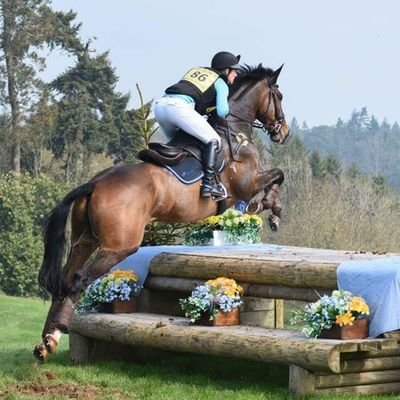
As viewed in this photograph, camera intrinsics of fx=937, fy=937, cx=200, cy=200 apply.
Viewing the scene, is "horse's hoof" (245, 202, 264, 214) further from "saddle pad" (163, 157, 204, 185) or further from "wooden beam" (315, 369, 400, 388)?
"wooden beam" (315, 369, 400, 388)

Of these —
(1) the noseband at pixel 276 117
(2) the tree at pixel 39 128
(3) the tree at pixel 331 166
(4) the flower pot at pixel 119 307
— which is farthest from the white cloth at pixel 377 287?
(3) the tree at pixel 331 166

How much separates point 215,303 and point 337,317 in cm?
124

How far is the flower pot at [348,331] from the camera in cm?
664

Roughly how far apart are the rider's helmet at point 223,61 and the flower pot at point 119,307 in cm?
232

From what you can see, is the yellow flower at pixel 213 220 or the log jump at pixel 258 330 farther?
the yellow flower at pixel 213 220

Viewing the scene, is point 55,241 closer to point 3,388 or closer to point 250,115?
point 3,388

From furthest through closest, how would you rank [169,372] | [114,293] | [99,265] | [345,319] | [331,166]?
[331,166], [114,293], [169,372], [99,265], [345,319]

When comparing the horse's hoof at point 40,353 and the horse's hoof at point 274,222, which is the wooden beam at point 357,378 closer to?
the horse's hoof at point 40,353

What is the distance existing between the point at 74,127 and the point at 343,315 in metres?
38.8

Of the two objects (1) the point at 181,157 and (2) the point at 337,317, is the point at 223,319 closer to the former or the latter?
(2) the point at 337,317

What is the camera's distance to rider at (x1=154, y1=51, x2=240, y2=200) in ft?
26.9

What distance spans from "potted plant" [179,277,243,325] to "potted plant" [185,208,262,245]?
1942mm

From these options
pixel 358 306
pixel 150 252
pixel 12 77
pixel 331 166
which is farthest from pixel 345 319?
pixel 331 166

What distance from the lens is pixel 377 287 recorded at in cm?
681
